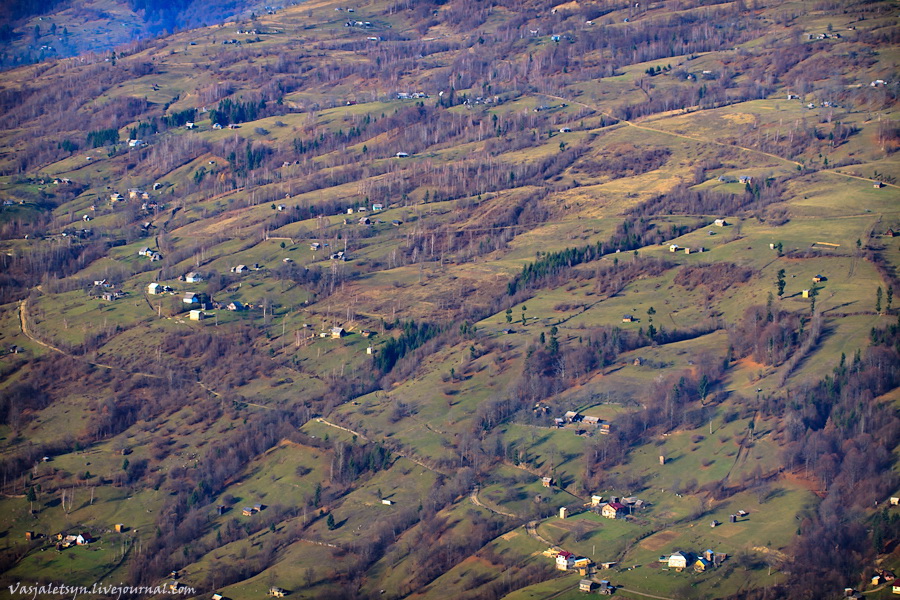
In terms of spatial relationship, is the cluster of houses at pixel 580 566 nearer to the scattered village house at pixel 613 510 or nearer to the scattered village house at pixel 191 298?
the scattered village house at pixel 613 510

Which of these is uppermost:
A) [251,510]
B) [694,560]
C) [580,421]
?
[580,421]

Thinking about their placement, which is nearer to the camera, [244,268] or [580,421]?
[580,421]

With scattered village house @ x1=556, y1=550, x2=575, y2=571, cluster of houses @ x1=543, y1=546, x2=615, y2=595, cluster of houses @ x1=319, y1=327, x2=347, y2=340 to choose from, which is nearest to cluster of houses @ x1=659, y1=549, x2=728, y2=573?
cluster of houses @ x1=543, y1=546, x2=615, y2=595

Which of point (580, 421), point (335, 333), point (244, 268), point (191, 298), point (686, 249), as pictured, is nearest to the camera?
point (580, 421)

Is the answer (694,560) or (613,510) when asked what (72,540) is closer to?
(613,510)

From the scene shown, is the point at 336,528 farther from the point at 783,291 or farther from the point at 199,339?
the point at 783,291

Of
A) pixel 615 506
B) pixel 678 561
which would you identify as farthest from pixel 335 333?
pixel 678 561

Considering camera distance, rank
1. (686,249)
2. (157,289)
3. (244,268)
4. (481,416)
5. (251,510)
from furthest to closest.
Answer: (244,268) → (157,289) → (686,249) → (481,416) → (251,510)

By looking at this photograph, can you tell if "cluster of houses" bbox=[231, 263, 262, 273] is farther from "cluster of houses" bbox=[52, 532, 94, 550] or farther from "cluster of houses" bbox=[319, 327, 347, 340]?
"cluster of houses" bbox=[52, 532, 94, 550]
